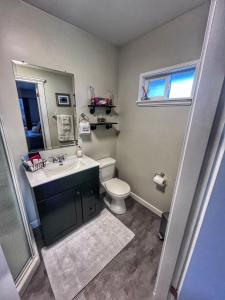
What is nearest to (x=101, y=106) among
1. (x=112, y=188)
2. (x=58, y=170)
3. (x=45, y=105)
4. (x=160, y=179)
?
(x=45, y=105)

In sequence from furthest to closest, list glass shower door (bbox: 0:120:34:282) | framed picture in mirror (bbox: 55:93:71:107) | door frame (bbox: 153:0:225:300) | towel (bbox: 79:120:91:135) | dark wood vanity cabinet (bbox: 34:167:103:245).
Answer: towel (bbox: 79:120:91:135) < framed picture in mirror (bbox: 55:93:71:107) < dark wood vanity cabinet (bbox: 34:167:103:245) < glass shower door (bbox: 0:120:34:282) < door frame (bbox: 153:0:225:300)

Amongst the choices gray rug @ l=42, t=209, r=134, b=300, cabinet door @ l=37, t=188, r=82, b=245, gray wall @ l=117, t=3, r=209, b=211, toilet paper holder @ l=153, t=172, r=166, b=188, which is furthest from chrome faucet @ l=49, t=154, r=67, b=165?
toilet paper holder @ l=153, t=172, r=166, b=188

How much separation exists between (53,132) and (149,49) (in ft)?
5.35

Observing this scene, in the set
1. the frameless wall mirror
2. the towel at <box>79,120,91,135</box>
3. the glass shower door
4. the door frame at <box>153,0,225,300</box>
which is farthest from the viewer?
the towel at <box>79,120,91,135</box>

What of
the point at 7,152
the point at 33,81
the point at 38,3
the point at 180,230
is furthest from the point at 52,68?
the point at 180,230

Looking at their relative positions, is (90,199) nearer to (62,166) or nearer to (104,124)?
(62,166)

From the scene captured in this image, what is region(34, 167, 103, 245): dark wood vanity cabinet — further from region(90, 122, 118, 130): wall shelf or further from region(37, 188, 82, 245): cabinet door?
region(90, 122, 118, 130): wall shelf

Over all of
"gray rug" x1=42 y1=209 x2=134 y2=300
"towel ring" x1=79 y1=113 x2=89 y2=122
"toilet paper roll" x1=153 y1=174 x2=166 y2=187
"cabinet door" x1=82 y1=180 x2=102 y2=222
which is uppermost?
"towel ring" x1=79 y1=113 x2=89 y2=122

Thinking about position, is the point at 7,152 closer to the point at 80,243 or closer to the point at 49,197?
the point at 49,197

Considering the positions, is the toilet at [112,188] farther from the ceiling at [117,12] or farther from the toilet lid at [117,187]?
the ceiling at [117,12]

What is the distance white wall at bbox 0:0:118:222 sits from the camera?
121cm

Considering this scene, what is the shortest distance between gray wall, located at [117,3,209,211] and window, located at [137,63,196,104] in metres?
0.08

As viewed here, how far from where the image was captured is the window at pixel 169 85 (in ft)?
4.72

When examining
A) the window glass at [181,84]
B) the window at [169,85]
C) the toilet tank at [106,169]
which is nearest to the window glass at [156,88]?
the window at [169,85]
